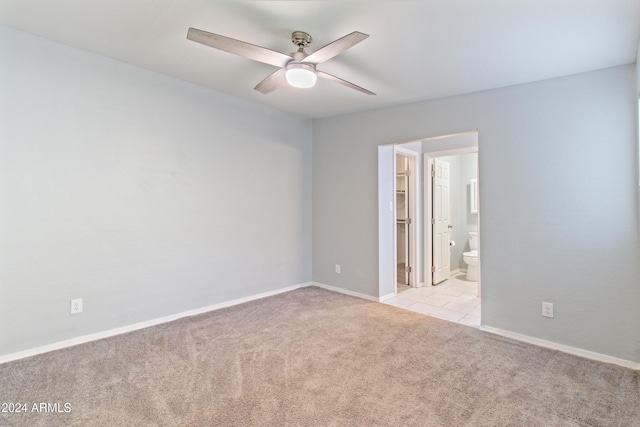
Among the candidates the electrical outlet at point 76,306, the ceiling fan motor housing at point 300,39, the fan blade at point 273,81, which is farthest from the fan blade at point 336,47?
the electrical outlet at point 76,306

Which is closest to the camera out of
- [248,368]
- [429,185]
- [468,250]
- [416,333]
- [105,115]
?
[248,368]

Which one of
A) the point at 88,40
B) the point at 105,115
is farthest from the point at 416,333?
the point at 88,40

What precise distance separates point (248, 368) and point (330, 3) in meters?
2.50

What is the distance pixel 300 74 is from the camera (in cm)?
227

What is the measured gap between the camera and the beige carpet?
1813mm

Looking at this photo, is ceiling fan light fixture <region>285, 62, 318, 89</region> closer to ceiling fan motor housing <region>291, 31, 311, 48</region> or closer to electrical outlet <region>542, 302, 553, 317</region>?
ceiling fan motor housing <region>291, 31, 311, 48</region>

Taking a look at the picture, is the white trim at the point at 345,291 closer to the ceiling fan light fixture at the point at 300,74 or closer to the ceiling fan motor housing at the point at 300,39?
the ceiling fan light fixture at the point at 300,74

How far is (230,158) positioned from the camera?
3.72 m

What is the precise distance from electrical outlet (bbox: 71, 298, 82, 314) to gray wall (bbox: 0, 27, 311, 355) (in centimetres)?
4

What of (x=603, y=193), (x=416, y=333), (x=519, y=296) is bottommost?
(x=416, y=333)

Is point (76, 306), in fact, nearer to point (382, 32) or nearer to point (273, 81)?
point (273, 81)

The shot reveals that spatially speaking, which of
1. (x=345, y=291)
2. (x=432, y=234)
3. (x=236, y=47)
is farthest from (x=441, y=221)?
(x=236, y=47)

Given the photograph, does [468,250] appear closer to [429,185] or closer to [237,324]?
[429,185]

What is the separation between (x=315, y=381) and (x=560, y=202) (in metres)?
2.52
